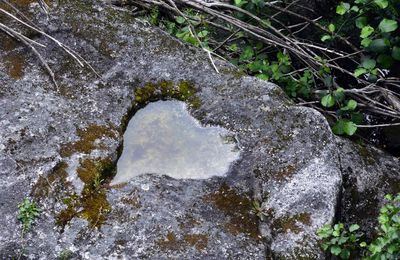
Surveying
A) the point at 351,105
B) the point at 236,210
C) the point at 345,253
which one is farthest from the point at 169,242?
the point at 351,105

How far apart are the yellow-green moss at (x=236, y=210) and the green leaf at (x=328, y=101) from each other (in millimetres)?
956

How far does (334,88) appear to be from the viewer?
3.22 metres

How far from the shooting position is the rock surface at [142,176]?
2143 millimetres

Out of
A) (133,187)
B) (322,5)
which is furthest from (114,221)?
(322,5)

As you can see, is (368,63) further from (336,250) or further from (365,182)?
(336,250)

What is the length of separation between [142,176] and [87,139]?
293 mm

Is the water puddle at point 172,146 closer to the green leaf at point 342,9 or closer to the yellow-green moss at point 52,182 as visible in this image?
the yellow-green moss at point 52,182

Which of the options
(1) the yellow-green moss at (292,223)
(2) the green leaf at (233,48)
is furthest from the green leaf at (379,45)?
(1) the yellow-green moss at (292,223)

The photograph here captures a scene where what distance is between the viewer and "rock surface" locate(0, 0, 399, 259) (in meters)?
2.14

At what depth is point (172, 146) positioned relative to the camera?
2467mm

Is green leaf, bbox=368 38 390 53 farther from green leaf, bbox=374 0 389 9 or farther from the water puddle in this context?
the water puddle

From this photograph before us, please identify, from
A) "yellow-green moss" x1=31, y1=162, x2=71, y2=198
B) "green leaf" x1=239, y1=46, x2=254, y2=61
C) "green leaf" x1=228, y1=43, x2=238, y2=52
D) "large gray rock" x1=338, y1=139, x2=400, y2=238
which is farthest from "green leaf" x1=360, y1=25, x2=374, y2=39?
"yellow-green moss" x1=31, y1=162, x2=71, y2=198

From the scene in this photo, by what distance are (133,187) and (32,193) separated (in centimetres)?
40

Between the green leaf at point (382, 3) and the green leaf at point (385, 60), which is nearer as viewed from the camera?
the green leaf at point (382, 3)
